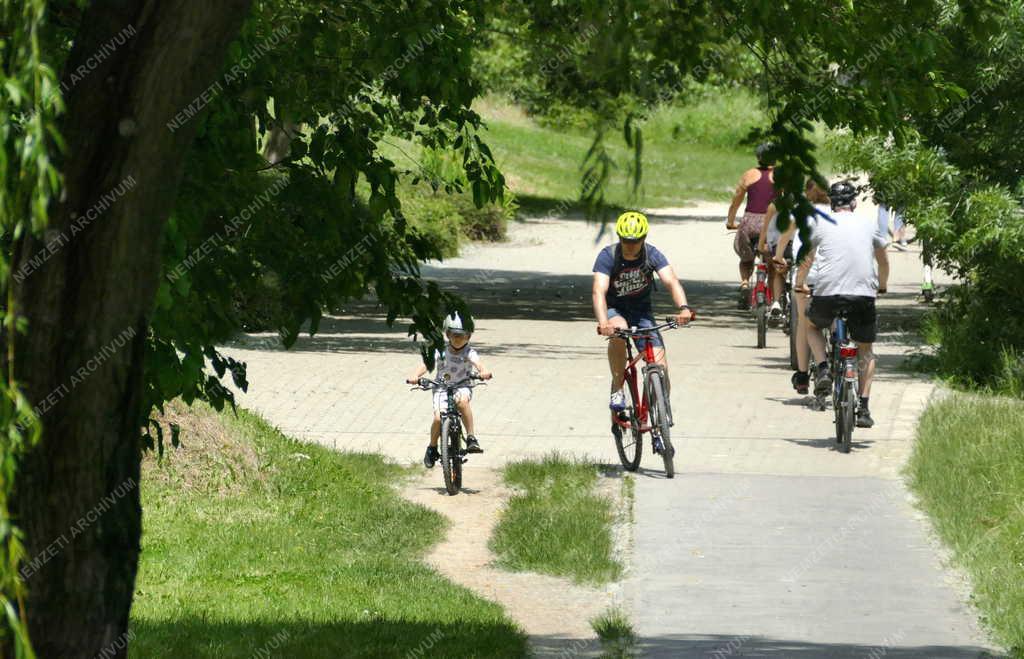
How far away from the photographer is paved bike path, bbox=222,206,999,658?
823 centimetres

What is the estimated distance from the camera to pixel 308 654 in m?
7.62

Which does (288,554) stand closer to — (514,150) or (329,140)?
(329,140)

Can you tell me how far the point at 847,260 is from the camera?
12828 millimetres

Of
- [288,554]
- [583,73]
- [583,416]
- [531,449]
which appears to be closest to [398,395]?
[583,416]

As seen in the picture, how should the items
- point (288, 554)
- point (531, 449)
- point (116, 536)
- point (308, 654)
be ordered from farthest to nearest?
point (531, 449) → point (288, 554) → point (308, 654) → point (116, 536)

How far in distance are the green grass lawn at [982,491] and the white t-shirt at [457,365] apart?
8.96 feet

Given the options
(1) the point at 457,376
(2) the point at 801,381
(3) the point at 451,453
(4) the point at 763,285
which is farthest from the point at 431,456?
(4) the point at 763,285

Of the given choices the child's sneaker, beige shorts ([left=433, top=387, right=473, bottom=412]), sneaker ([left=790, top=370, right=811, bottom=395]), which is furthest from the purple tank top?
the child's sneaker

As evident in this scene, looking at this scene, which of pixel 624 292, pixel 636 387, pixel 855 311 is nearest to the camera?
pixel 624 292

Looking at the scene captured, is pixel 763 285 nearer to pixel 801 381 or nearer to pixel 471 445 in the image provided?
pixel 801 381

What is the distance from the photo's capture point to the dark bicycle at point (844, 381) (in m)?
12.6

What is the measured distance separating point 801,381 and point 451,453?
3.73 meters

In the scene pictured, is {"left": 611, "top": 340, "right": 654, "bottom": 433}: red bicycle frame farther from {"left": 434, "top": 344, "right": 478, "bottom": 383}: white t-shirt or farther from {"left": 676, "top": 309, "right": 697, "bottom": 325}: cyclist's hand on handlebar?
{"left": 434, "top": 344, "right": 478, "bottom": 383}: white t-shirt

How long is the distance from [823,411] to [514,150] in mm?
46187
